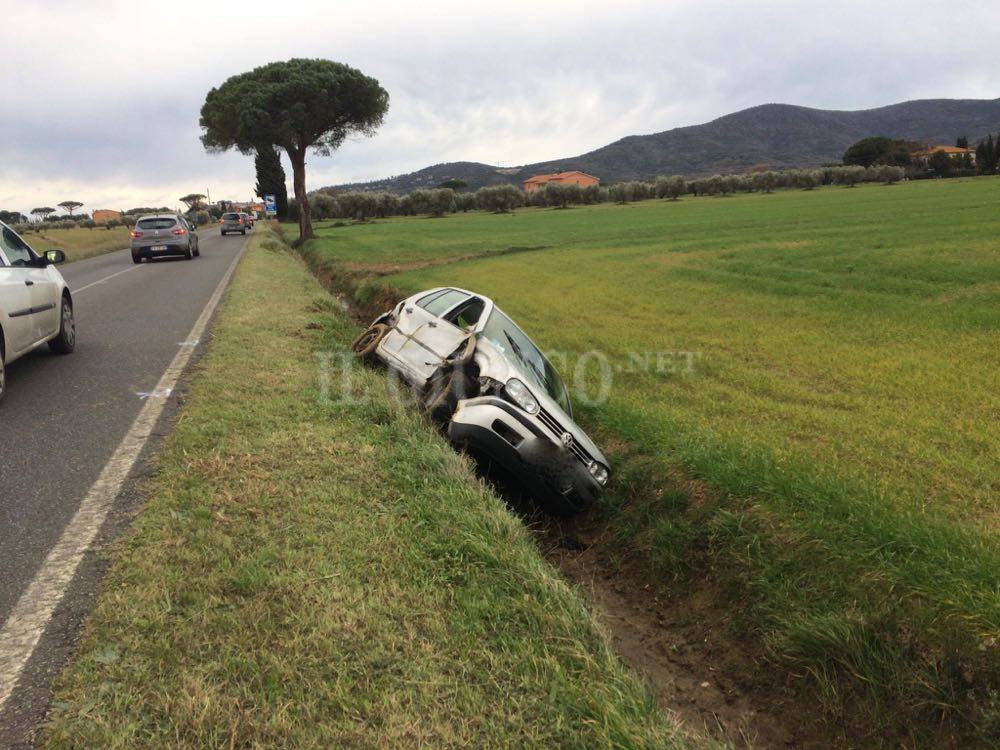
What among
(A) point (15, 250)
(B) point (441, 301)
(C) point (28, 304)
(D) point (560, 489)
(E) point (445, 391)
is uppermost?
(A) point (15, 250)

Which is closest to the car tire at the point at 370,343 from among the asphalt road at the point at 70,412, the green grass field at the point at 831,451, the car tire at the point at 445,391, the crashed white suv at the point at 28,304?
the car tire at the point at 445,391

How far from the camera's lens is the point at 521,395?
4.81 metres

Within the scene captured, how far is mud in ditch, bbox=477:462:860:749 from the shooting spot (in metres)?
3.16

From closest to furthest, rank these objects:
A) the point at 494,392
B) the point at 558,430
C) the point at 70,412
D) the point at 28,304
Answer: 1. the point at 558,430
2. the point at 494,392
3. the point at 70,412
4. the point at 28,304

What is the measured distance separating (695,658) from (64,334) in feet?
24.2

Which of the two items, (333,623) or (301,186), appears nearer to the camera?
(333,623)

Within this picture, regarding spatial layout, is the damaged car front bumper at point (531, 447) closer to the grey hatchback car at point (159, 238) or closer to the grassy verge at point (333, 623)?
the grassy verge at point (333, 623)

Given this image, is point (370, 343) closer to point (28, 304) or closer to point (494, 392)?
point (494, 392)

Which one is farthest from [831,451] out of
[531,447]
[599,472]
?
[531,447]

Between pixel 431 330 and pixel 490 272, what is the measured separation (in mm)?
12755

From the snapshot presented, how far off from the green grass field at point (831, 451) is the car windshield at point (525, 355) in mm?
745

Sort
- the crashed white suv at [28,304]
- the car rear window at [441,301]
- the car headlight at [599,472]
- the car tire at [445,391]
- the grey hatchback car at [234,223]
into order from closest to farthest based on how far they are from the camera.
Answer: the car headlight at [599,472]
the car tire at [445,391]
the crashed white suv at [28,304]
the car rear window at [441,301]
the grey hatchback car at [234,223]

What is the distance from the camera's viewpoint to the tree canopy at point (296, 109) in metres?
34.1

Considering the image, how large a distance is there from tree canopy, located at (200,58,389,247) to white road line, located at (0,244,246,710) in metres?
33.9
